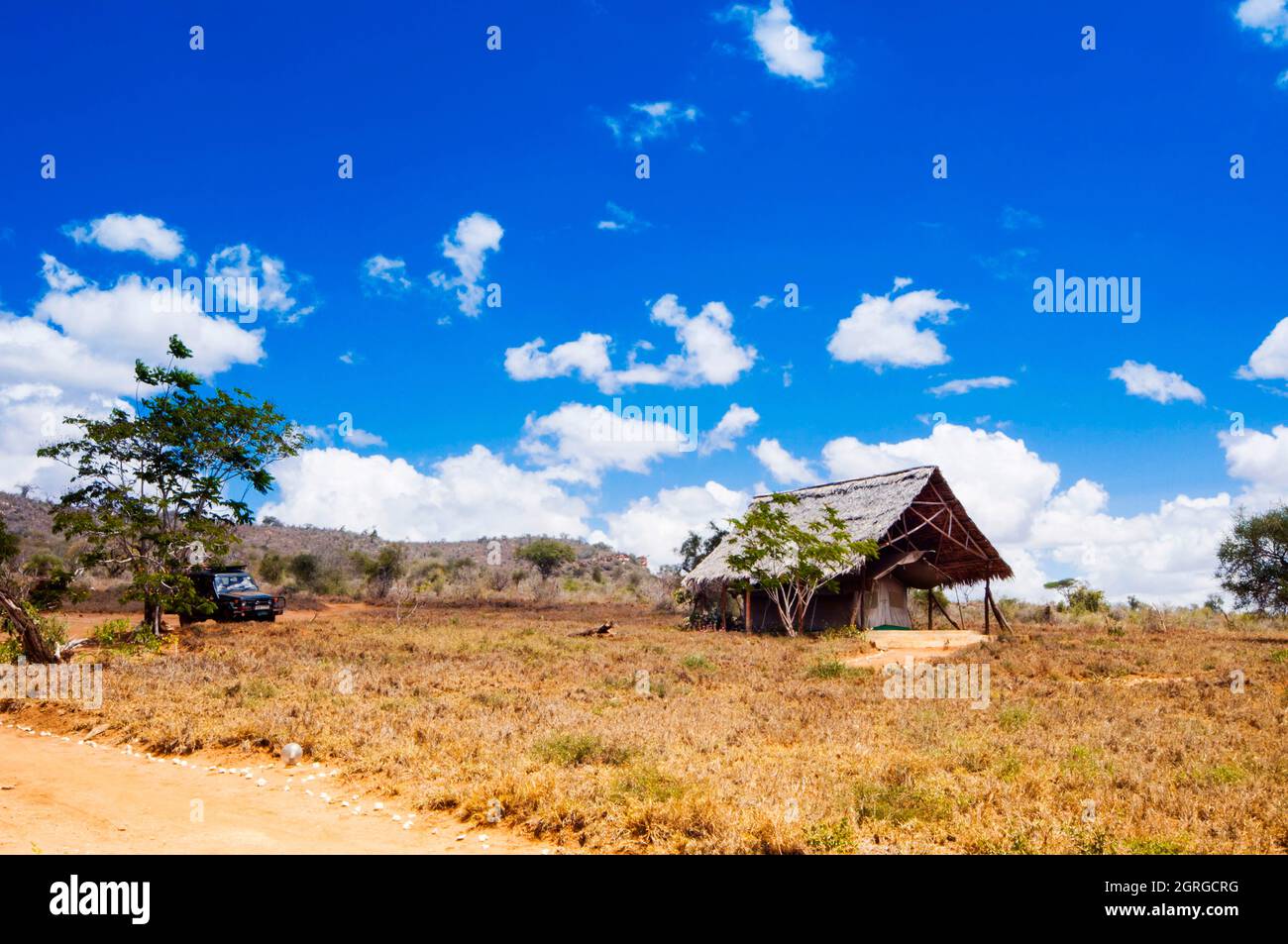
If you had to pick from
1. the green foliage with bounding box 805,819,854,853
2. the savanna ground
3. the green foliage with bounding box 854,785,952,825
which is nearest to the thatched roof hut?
the savanna ground

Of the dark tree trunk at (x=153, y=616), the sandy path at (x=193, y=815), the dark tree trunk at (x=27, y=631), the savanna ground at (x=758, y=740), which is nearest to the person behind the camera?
the sandy path at (x=193, y=815)

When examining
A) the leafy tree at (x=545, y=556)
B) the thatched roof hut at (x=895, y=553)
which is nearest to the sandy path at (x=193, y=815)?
the thatched roof hut at (x=895, y=553)

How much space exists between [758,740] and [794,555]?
18.2m

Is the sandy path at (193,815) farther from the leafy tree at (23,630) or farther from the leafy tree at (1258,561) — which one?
the leafy tree at (1258,561)

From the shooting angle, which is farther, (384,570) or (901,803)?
(384,570)

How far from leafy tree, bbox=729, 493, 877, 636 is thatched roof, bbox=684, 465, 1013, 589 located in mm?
1069

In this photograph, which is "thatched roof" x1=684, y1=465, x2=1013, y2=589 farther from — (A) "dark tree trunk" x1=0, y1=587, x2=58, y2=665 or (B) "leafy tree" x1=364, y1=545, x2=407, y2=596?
(B) "leafy tree" x1=364, y1=545, x2=407, y2=596

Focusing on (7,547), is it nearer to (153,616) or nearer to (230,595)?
(230,595)

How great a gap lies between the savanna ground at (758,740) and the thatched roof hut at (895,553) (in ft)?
32.3

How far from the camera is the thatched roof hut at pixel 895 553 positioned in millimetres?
28578

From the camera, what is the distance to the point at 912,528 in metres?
29.7

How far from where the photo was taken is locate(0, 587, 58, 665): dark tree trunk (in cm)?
1452

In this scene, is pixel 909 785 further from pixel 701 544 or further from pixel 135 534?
pixel 701 544

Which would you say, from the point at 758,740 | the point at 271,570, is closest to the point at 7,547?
the point at 271,570
